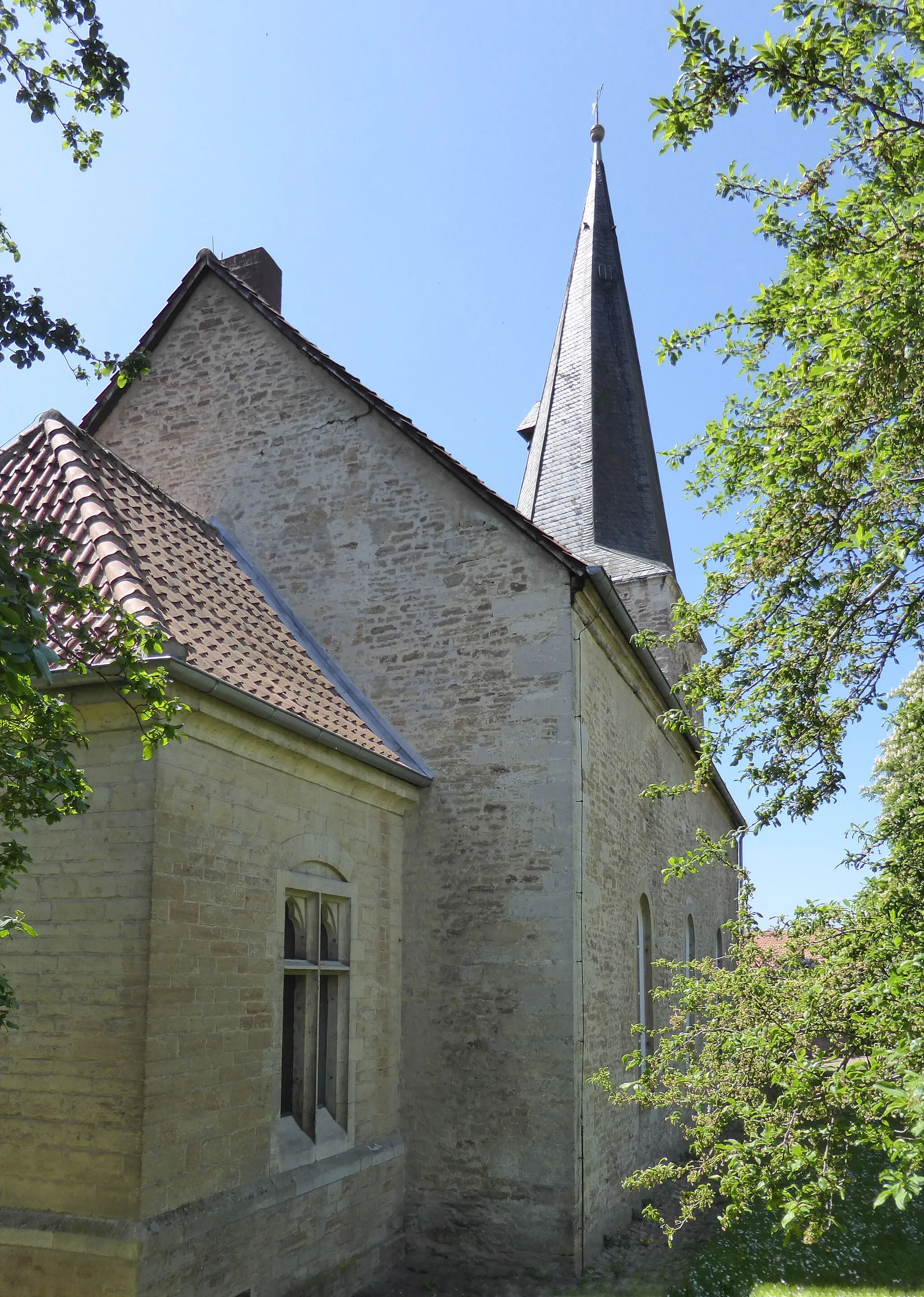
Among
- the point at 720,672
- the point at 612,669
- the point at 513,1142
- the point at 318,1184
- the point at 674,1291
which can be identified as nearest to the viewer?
the point at 720,672

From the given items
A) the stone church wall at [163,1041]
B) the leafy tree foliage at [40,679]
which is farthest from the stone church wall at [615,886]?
the leafy tree foliage at [40,679]

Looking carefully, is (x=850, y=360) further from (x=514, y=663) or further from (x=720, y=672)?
(x=514, y=663)

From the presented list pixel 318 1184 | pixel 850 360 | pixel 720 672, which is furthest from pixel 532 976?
pixel 850 360

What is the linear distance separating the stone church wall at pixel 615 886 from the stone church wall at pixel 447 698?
0.40 m

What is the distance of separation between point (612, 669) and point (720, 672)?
16.0 feet

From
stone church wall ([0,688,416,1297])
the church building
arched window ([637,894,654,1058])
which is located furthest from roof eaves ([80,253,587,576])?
arched window ([637,894,654,1058])

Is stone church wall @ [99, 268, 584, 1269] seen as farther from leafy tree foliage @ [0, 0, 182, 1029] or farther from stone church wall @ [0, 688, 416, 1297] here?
leafy tree foliage @ [0, 0, 182, 1029]

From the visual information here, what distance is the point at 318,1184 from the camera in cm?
699

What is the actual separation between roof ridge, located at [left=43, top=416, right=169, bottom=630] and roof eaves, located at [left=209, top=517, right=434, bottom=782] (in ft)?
7.61

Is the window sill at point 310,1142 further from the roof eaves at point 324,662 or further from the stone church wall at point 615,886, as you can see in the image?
the roof eaves at point 324,662

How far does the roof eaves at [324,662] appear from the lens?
9.23 metres

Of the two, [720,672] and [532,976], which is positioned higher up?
[720,672]

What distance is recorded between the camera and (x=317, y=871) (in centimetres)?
762

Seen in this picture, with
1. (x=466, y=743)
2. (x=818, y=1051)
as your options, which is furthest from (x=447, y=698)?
(x=818, y=1051)
